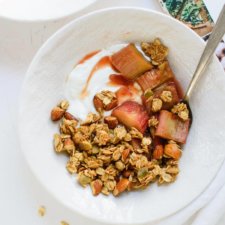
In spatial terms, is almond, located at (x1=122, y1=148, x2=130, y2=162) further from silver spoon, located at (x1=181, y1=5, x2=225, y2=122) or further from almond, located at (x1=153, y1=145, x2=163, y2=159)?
silver spoon, located at (x1=181, y1=5, x2=225, y2=122)

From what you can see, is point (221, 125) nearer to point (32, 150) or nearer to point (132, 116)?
point (132, 116)

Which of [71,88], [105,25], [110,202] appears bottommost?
[110,202]

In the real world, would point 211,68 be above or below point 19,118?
above

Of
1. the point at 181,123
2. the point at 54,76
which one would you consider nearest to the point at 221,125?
the point at 181,123

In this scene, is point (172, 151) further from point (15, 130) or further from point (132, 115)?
point (15, 130)

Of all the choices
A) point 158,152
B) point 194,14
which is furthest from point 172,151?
point 194,14

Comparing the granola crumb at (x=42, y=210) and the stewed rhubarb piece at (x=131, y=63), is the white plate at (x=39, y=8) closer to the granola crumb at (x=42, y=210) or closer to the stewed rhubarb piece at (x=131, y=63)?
the stewed rhubarb piece at (x=131, y=63)
